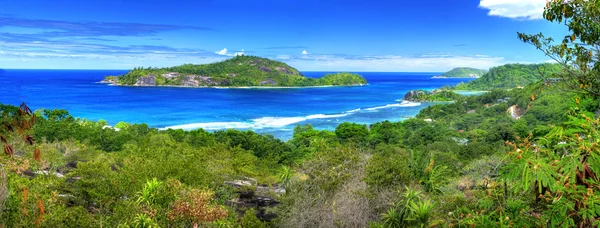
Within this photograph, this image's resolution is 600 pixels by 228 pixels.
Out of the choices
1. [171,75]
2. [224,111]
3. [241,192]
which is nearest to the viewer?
[241,192]

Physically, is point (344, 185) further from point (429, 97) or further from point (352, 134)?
point (429, 97)

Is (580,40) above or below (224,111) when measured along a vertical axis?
above

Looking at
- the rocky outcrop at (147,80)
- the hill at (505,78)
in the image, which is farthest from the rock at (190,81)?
the hill at (505,78)

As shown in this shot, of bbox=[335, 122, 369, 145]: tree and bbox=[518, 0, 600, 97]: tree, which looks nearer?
bbox=[518, 0, 600, 97]: tree

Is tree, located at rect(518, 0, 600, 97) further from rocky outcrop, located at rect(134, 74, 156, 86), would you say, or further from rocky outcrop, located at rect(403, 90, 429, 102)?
rocky outcrop, located at rect(134, 74, 156, 86)

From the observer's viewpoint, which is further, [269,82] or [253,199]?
[269,82]

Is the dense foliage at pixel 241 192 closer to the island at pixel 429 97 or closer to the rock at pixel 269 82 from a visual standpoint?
the island at pixel 429 97

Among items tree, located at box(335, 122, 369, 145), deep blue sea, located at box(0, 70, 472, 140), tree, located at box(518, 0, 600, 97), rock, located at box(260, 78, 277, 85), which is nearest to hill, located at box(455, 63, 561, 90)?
deep blue sea, located at box(0, 70, 472, 140)

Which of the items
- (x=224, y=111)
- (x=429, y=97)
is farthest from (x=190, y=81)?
(x=429, y=97)

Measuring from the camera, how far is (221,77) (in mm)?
169250

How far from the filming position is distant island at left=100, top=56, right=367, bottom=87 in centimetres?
16025

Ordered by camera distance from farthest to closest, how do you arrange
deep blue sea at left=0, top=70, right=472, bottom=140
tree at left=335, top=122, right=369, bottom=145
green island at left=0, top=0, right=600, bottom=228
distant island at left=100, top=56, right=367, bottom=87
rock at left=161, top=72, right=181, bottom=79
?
1. rock at left=161, top=72, right=181, bottom=79
2. distant island at left=100, top=56, right=367, bottom=87
3. deep blue sea at left=0, top=70, right=472, bottom=140
4. tree at left=335, top=122, right=369, bottom=145
5. green island at left=0, top=0, right=600, bottom=228

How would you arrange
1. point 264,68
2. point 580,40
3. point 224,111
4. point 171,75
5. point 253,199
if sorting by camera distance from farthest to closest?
point 264,68
point 171,75
point 224,111
point 253,199
point 580,40

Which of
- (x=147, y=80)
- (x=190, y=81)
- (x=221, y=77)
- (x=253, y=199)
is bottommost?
(x=253, y=199)
